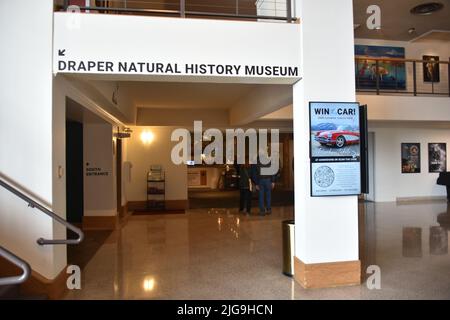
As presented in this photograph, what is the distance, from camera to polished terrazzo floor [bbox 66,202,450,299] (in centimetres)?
379

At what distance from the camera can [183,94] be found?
25.1 feet

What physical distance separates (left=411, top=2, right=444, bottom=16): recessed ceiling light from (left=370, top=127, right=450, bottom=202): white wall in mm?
3518

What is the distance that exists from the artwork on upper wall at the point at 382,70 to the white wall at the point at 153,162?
20.4 ft

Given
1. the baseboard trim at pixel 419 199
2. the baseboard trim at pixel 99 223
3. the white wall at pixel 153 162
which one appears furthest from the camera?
the baseboard trim at pixel 419 199

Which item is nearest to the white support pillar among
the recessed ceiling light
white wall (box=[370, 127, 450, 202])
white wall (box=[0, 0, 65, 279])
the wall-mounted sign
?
white wall (box=[0, 0, 65, 279])

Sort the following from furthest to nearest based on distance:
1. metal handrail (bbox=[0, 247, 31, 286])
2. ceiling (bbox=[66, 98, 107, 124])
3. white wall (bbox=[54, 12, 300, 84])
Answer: ceiling (bbox=[66, 98, 107, 124])
white wall (bbox=[54, 12, 300, 84])
metal handrail (bbox=[0, 247, 31, 286])

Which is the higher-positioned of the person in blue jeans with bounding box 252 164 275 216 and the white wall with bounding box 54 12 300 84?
the white wall with bounding box 54 12 300 84

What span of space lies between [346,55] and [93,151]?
18.1 feet

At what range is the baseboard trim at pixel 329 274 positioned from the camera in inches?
152

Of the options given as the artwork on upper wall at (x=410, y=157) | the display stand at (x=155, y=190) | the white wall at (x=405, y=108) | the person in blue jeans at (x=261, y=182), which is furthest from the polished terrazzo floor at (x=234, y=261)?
the artwork on upper wall at (x=410, y=157)

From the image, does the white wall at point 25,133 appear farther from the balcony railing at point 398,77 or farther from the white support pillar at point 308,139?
the balcony railing at point 398,77

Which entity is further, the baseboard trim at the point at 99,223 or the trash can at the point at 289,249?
the baseboard trim at the point at 99,223

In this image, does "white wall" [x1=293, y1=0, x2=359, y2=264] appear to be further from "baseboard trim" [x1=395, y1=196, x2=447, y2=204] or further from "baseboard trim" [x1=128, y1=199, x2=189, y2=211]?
"baseboard trim" [x1=395, y1=196, x2=447, y2=204]

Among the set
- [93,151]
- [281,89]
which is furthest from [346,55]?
[93,151]
